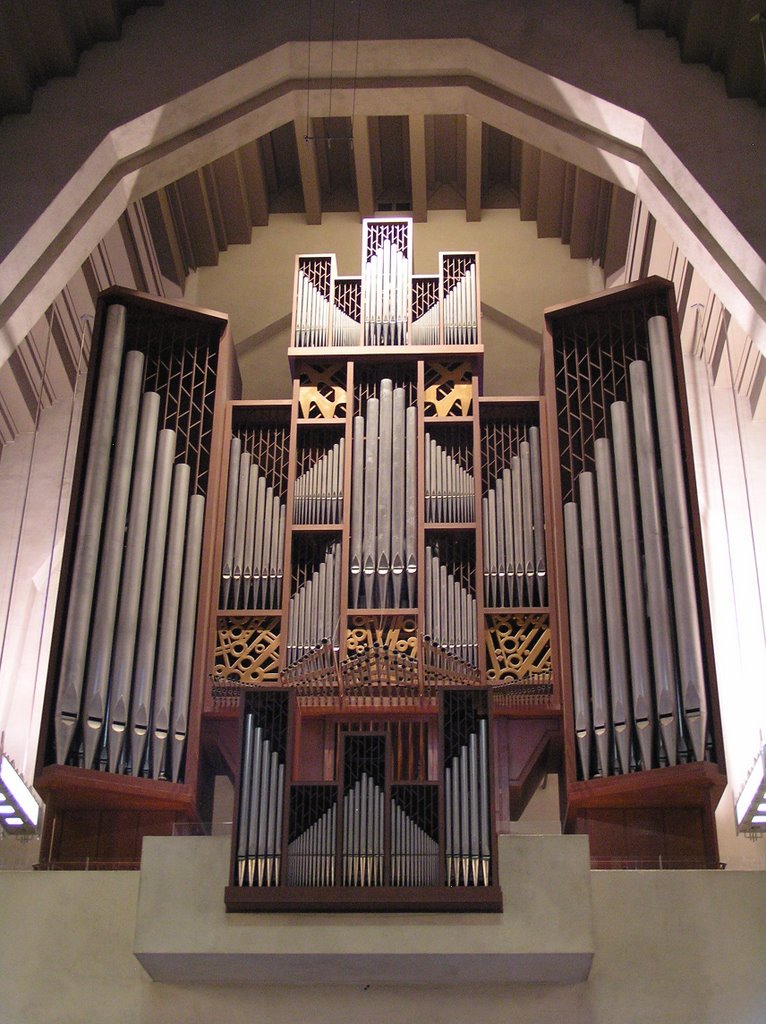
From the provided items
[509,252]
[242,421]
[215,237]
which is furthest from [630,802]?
[215,237]

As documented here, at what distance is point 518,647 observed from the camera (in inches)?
390

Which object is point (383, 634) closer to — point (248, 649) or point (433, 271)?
point (248, 649)

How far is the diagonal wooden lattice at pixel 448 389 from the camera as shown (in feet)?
35.8

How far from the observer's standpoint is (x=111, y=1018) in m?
8.05

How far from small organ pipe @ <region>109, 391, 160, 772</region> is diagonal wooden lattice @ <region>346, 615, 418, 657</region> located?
56.3 inches

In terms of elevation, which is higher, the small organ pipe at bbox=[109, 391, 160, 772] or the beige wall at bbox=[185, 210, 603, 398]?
the beige wall at bbox=[185, 210, 603, 398]

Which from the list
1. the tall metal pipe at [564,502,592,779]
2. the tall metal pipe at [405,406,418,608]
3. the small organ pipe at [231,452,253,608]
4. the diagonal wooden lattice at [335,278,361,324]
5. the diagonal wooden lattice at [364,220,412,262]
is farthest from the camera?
the diagonal wooden lattice at [364,220,412,262]

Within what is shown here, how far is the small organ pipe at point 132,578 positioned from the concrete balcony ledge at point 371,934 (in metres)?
1.24

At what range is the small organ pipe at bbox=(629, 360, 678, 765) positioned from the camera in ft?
29.7

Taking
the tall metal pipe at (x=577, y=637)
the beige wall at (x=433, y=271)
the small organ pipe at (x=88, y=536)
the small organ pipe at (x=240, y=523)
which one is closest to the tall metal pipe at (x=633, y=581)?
the tall metal pipe at (x=577, y=637)

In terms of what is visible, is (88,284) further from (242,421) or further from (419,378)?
(419,378)

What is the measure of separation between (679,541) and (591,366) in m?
1.79

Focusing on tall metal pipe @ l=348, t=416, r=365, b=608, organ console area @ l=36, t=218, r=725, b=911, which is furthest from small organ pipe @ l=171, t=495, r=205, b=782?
tall metal pipe @ l=348, t=416, r=365, b=608

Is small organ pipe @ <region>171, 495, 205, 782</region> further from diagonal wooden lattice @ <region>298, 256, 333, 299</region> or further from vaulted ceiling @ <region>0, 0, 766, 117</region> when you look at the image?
vaulted ceiling @ <region>0, 0, 766, 117</region>
